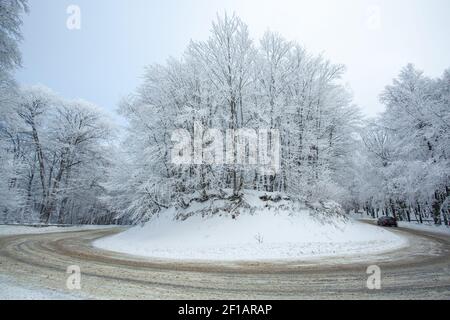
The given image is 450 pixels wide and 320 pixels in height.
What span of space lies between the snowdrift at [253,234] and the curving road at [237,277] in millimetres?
2424

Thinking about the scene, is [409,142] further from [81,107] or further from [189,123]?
[81,107]

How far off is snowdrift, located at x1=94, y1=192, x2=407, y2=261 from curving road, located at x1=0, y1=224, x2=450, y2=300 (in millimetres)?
2424

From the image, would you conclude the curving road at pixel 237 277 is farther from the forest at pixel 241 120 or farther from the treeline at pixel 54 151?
the treeline at pixel 54 151

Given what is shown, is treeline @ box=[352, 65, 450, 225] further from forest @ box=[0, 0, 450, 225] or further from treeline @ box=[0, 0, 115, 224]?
treeline @ box=[0, 0, 115, 224]

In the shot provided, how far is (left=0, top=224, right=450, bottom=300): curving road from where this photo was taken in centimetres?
686

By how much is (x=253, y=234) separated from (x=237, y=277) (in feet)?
26.2

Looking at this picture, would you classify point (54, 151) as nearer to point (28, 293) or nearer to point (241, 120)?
point (241, 120)

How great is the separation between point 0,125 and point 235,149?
51.0ft

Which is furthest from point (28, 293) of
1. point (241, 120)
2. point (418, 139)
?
point (418, 139)

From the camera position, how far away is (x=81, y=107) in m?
40.2

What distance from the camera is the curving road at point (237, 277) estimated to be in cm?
686

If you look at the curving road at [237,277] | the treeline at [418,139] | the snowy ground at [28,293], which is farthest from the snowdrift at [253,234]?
the treeline at [418,139]

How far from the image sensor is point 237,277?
898cm
